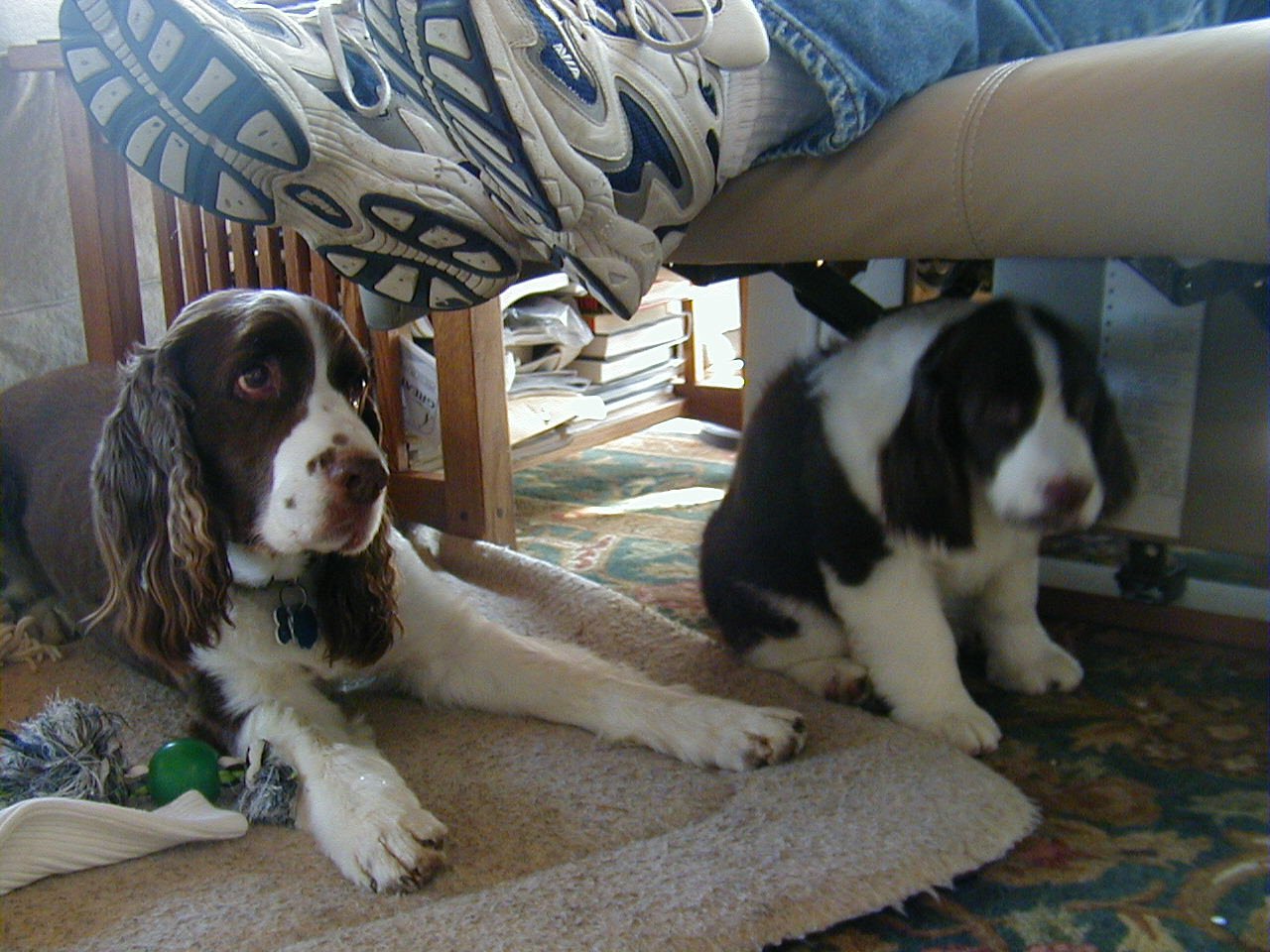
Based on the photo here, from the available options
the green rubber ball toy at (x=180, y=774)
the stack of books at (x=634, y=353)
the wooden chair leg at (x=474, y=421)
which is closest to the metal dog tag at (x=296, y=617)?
the green rubber ball toy at (x=180, y=774)

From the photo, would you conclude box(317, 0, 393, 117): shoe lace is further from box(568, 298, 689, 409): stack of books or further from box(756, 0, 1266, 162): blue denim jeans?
box(568, 298, 689, 409): stack of books

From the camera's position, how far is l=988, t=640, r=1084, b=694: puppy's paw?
1.50m

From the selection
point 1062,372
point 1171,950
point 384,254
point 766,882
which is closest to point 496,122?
point 384,254

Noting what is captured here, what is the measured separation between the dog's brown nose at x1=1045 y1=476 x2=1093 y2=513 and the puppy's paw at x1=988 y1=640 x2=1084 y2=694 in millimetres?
415

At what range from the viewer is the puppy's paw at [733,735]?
4.28ft

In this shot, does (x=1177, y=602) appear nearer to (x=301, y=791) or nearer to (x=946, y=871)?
(x=946, y=871)

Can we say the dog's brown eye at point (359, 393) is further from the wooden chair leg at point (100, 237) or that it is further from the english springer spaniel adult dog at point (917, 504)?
the wooden chair leg at point (100, 237)

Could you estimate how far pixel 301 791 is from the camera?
4.14ft

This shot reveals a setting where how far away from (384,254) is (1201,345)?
1.06 metres

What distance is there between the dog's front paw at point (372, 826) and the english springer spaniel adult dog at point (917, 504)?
55cm

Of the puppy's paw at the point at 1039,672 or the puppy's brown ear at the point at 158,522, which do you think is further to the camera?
the puppy's paw at the point at 1039,672

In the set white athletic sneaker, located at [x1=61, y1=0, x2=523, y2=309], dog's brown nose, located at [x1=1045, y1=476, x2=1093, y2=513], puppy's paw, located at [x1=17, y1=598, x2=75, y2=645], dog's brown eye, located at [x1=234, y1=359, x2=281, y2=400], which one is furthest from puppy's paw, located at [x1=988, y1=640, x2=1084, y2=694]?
puppy's paw, located at [x1=17, y1=598, x2=75, y2=645]

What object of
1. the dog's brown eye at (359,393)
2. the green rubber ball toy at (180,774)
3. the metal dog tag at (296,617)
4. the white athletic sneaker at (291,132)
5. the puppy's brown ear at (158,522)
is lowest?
the green rubber ball toy at (180,774)

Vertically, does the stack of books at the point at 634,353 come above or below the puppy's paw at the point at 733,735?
above
